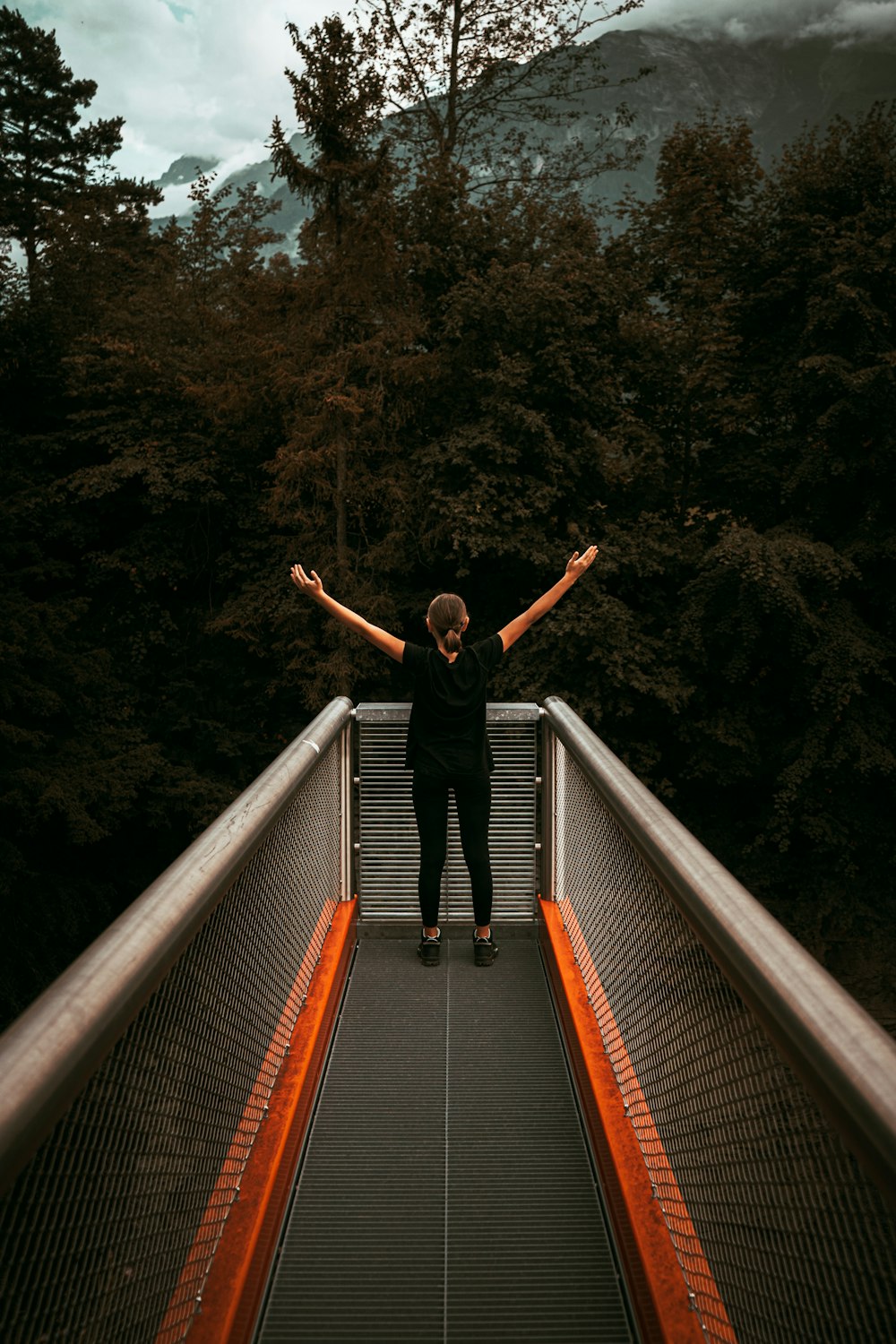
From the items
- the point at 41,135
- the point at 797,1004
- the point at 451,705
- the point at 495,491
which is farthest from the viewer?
the point at 41,135

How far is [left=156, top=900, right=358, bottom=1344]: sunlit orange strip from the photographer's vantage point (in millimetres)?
2338

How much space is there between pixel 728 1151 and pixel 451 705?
2.11 m

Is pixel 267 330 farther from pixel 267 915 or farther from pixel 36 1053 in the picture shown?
pixel 36 1053

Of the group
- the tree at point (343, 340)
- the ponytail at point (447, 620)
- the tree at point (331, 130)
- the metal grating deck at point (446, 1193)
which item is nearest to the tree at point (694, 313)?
the tree at point (343, 340)

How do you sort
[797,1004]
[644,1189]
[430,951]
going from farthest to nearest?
[430,951] < [644,1189] < [797,1004]

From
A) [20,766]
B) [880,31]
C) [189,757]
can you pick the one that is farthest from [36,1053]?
[880,31]

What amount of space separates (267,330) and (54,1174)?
17762mm

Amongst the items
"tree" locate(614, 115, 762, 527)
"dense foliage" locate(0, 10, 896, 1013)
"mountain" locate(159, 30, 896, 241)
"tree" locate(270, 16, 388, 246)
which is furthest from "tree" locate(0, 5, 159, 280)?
"mountain" locate(159, 30, 896, 241)

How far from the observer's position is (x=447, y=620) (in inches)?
164

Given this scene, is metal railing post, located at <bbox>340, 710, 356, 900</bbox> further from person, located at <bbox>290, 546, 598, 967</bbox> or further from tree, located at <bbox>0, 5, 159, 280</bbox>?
tree, located at <bbox>0, 5, 159, 280</bbox>

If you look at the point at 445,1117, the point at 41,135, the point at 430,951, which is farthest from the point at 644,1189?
the point at 41,135

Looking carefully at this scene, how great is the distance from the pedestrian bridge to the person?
0.39 meters

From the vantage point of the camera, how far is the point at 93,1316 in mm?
1881

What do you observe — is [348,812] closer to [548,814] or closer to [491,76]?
[548,814]
